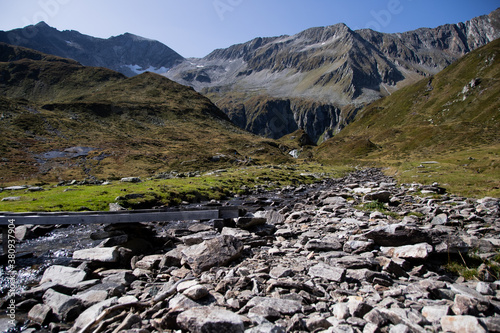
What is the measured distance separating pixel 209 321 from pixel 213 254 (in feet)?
14.9

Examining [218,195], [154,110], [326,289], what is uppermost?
[154,110]

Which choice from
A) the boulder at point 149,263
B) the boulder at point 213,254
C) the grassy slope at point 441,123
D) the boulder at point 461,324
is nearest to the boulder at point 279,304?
the boulder at point 461,324

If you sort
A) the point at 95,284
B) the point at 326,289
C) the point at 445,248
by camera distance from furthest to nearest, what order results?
1. the point at 95,284
2. the point at 445,248
3. the point at 326,289

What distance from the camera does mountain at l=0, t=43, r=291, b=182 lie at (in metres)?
67.1

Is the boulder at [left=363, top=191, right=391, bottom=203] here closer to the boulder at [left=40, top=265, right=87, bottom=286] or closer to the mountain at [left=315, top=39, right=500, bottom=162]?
the boulder at [left=40, top=265, right=87, bottom=286]

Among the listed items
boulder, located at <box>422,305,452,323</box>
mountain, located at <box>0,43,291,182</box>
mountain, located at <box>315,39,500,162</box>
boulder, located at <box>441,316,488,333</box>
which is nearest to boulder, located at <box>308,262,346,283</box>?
boulder, located at <box>422,305,452,323</box>

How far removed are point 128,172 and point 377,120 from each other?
19395cm

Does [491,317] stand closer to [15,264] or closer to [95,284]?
[95,284]

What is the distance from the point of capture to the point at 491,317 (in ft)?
17.0

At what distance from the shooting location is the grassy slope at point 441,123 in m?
89.3

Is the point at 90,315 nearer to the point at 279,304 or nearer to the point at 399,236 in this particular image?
the point at 279,304

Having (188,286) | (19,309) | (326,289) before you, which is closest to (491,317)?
(326,289)

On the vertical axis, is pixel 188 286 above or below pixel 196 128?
below

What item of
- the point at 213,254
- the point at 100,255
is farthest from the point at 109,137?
the point at 213,254
